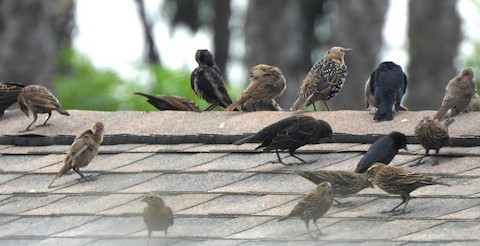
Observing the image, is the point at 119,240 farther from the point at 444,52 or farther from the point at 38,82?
the point at 444,52

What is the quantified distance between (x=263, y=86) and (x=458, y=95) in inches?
97.6

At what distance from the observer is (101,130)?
11438 mm

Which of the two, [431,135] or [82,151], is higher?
[431,135]

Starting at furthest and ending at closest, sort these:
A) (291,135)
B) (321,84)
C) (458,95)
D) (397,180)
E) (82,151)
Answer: (321,84) → (458,95) → (291,135) → (82,151) → (397,180)

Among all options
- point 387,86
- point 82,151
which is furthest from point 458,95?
point 82,151

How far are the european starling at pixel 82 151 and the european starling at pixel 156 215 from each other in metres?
1.46

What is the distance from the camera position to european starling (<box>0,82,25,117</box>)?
44.2ft

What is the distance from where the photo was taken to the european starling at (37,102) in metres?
12.8

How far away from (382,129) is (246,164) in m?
1.04

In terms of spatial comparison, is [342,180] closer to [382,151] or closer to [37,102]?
[382,151]

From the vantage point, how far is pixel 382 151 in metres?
10.2

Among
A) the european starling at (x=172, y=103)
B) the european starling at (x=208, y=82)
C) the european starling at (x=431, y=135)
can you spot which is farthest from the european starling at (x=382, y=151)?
the european starling at (x=208, y=82)

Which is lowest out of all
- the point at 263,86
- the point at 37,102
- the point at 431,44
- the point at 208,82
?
the point at 431,44

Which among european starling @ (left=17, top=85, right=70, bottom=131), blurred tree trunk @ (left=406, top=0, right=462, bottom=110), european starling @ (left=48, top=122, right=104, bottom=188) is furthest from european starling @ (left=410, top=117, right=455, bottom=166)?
blurred tree trunk @ (left=406, top=0, right=462, bottom=110)
